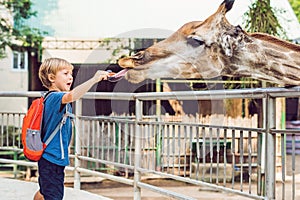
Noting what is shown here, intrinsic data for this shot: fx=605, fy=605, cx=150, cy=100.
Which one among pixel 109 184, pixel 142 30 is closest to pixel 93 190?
pixel 109 184

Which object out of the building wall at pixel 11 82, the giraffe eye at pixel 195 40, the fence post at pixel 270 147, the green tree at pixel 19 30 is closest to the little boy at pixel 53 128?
the fence post at pixel 270 147

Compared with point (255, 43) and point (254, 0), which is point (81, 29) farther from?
point (255, 43)

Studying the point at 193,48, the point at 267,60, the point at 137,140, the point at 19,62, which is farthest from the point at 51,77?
the point at 19,62

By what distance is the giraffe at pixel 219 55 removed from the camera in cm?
411

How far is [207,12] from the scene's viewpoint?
851 cm

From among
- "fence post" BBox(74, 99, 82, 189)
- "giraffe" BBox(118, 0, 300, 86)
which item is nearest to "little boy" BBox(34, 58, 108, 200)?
"giraffe" BBox(118, 0, 300, 86)

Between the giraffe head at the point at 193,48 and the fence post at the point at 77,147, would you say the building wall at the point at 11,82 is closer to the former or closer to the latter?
the fence post at the point at 77,147

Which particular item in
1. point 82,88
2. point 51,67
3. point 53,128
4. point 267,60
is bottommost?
point 53,128

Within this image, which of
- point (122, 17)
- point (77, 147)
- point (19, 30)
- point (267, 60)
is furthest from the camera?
point (19, 30)

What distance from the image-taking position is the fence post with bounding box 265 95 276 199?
122 inches

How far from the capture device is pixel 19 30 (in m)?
10.2

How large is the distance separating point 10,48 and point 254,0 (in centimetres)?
434

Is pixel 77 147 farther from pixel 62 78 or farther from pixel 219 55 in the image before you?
pixel 62 78

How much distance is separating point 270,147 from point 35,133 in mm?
1201
